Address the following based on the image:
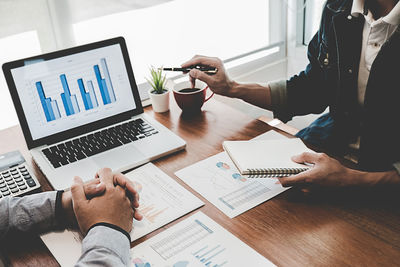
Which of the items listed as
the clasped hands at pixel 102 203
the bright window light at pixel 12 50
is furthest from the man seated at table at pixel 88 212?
the bright window light at pixel 12 50

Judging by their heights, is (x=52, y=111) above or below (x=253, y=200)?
above

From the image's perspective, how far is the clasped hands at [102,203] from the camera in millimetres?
898

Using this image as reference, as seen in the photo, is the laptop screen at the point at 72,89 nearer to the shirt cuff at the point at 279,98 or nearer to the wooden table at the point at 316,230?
the wooden table at the point at 316,230

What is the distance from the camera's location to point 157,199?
3.37 ft

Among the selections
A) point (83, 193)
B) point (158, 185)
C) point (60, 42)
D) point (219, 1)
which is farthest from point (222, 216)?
point (219, 1)

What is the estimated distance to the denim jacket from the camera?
4.02 ft

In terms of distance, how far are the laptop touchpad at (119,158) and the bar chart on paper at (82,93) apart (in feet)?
0.59

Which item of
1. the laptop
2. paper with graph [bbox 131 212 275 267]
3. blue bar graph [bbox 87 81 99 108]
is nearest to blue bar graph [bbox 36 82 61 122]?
the laptop

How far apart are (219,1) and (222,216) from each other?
1.27 meters

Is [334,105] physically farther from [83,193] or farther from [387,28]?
[83,193]

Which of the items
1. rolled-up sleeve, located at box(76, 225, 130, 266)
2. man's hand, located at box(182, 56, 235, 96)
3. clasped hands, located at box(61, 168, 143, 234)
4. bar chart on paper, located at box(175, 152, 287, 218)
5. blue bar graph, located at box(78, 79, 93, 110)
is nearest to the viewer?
rolled-up sleeve, located at box(76, 225, 130, 266)

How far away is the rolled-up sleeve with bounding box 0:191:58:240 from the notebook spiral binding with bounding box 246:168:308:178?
0.47 m

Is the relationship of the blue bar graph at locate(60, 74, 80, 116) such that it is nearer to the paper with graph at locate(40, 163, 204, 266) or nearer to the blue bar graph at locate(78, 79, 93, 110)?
the blue bar graph at locate(78, 79, 93, 110)

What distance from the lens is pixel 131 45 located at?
5.59ft
